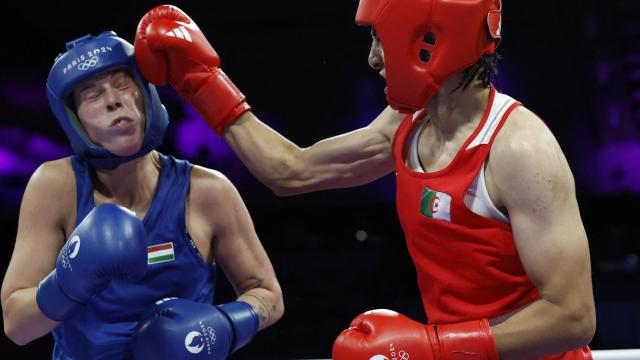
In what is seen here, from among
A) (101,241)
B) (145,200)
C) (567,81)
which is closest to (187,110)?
(567,81)

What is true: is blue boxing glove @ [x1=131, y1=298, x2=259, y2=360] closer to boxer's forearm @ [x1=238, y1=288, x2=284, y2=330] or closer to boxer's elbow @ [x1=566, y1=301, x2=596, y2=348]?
boxer's forearm @ [x1=238, y1=288, x2=284, y2=330]

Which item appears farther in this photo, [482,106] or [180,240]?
[180,240]

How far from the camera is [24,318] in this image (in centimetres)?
202

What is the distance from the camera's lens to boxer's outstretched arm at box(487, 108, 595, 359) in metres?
1.68

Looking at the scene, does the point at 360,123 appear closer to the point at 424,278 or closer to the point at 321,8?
the point at 321,8

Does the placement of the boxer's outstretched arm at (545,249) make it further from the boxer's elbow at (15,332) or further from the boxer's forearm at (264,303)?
the boxer's elbow at (15,332)

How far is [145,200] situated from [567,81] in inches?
142

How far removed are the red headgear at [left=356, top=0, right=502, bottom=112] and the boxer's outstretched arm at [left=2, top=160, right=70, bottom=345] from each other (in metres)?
0.89

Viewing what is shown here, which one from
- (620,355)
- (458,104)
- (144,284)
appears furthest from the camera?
(620,355)

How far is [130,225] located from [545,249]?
890 millimetres

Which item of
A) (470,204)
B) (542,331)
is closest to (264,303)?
(470,204)

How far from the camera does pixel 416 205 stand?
74.1 inches

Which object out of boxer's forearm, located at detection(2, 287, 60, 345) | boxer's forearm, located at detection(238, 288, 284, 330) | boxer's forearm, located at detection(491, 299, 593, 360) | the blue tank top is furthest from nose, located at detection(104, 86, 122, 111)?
boxer's forearm, located at detection(491, 299, 593, 360)

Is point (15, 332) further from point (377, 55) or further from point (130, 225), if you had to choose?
point (377, 55)
